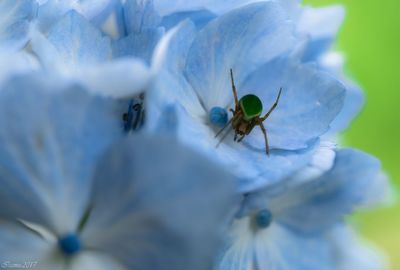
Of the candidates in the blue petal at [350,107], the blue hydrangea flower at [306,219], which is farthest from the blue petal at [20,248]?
the blue petal at [350,107]

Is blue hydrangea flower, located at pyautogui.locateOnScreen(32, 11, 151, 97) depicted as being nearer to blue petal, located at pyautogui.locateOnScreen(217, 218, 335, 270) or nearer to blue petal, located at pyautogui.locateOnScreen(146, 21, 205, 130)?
blue petal, located at pyautogui.locateOnScreen(146, 21, 205, 130)

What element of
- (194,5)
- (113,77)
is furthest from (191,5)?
(113,77)

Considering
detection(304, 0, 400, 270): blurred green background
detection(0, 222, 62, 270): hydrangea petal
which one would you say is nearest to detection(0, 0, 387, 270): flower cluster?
detection(0, 222, 62, 270): hydrangea petal

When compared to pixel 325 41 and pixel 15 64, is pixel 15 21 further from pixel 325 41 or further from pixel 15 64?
pixel 325 41

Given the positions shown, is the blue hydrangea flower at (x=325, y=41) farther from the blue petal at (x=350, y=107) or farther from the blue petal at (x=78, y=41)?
the blue petal at (x=78, y=41)

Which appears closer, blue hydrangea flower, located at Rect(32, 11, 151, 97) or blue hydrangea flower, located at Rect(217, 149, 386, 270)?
blue hydrangea flower, located at Rect(32, 11, 151, 97)

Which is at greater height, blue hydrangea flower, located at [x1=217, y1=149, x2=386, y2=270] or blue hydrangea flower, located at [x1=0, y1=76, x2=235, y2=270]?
blue hydrangea flower, located at [x1=0, y1=76, x2=235, y2=270]

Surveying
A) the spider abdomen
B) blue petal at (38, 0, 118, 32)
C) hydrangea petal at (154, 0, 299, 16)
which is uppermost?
blue petal at (38, 0, 118, 32)
